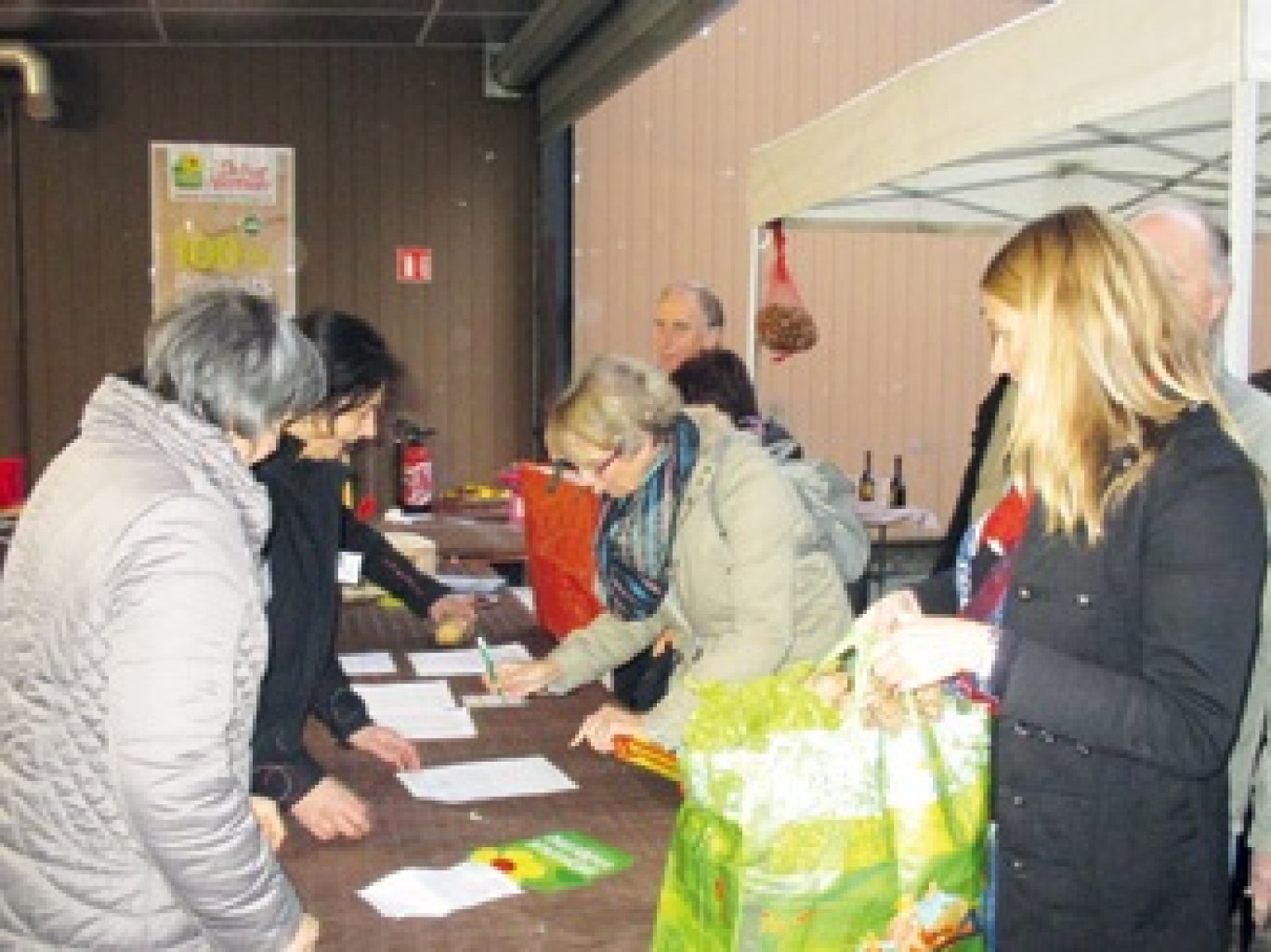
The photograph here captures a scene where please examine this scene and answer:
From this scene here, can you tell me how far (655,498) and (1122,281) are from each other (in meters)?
1.05

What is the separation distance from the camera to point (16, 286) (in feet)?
20.2

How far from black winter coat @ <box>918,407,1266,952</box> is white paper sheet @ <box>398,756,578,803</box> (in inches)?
28.5

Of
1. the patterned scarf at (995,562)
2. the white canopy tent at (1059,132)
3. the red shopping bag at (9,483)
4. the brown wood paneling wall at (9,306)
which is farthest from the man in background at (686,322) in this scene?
the brown wood paneling wall at (9,306)

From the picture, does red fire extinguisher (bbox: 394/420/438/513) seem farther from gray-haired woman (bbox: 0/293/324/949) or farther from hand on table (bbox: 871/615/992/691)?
hand on table (bbox: 871/615/992/691)

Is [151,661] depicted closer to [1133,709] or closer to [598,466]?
[1133,709]

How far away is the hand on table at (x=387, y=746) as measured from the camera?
1980mm

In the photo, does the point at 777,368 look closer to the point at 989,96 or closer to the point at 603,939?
the point at 989,96

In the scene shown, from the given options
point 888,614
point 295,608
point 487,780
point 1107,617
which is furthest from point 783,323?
point 1107,617

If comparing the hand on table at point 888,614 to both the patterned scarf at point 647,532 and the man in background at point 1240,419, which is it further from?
the patterned scarf at point 647,532

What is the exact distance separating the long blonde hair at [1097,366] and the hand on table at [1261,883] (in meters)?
0.82

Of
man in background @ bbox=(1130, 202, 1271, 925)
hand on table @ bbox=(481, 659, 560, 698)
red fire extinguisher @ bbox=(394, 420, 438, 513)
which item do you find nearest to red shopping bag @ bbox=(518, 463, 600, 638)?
hand on table @ bbox=(481, 659, 560, 698)

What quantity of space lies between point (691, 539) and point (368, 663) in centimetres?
81

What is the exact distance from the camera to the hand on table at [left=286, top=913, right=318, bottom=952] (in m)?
1.26

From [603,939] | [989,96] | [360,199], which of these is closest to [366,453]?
[360,199]
